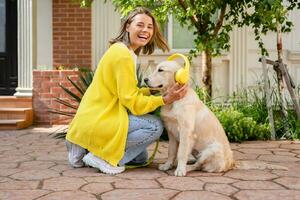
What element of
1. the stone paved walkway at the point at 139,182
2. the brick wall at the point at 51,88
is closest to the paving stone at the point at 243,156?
the stone paved walkway at the point at 139,182

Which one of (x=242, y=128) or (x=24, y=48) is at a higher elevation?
(x=24, y=48)

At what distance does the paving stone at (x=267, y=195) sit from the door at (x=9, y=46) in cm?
664

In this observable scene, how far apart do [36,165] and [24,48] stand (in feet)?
14.2

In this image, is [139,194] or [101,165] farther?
[101,165]

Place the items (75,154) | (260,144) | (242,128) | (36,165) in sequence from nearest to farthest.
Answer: (75,154) < (36,165) < (260,144) < (242,128)

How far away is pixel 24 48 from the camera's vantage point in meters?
8.55

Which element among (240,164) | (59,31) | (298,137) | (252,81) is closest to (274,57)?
(252,81)

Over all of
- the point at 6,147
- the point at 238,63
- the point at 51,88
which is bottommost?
the point at 6,147

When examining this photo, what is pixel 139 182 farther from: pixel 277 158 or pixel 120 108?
pixel 277 158

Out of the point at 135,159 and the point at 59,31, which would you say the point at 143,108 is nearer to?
the point at 135,159

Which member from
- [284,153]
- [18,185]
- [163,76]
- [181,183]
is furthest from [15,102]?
[181,183]

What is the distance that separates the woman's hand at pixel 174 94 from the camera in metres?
3.98

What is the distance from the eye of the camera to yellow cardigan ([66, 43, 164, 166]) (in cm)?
403

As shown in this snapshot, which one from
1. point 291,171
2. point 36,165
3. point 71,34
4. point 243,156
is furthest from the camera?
point 71,34
